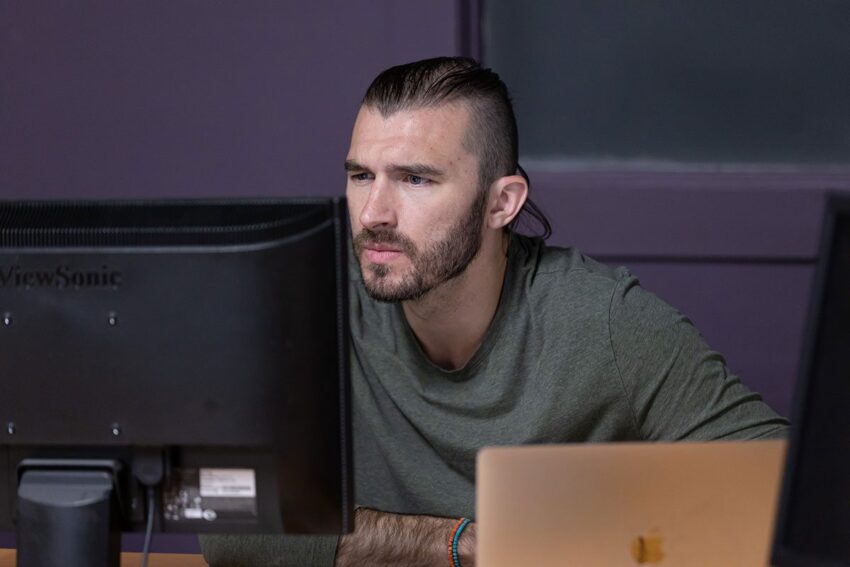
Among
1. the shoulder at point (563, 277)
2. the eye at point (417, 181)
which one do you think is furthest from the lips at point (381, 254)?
the shoulder at point (563, 277)

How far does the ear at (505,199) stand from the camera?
6.44ft

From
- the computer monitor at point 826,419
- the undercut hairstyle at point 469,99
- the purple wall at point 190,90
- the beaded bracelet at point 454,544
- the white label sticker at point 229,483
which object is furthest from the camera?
the purple wall at point 190,90

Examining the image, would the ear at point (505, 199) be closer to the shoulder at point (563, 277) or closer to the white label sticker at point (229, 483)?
the shoulder at point (563, 277)

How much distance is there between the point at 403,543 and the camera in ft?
5.44

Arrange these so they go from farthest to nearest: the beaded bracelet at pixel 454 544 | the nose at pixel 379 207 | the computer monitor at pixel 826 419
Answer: the nose at pixel 379 207 < the beaded bracelet at pixel 454 544 < the computer monitor at pixel 826 419

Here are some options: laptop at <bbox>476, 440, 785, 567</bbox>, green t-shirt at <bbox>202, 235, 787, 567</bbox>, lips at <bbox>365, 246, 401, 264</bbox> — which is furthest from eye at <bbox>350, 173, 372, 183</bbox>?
laptop at <bbox>476, 440, 785, 567</bbox>

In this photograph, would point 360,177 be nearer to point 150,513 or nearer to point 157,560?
point 157,560

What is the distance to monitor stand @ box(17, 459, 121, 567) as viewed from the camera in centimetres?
124

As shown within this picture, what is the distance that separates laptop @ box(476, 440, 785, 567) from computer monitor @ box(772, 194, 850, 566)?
0.07 meters

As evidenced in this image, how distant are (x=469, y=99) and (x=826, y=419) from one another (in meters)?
1.04

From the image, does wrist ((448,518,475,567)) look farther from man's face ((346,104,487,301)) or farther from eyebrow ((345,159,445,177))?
eyebrow ((345,159,445,177))

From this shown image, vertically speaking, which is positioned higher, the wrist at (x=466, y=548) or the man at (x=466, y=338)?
the man at (x=466, y=338)

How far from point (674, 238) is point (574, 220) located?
203mm

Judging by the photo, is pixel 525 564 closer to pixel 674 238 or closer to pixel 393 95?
pixel 393 95
